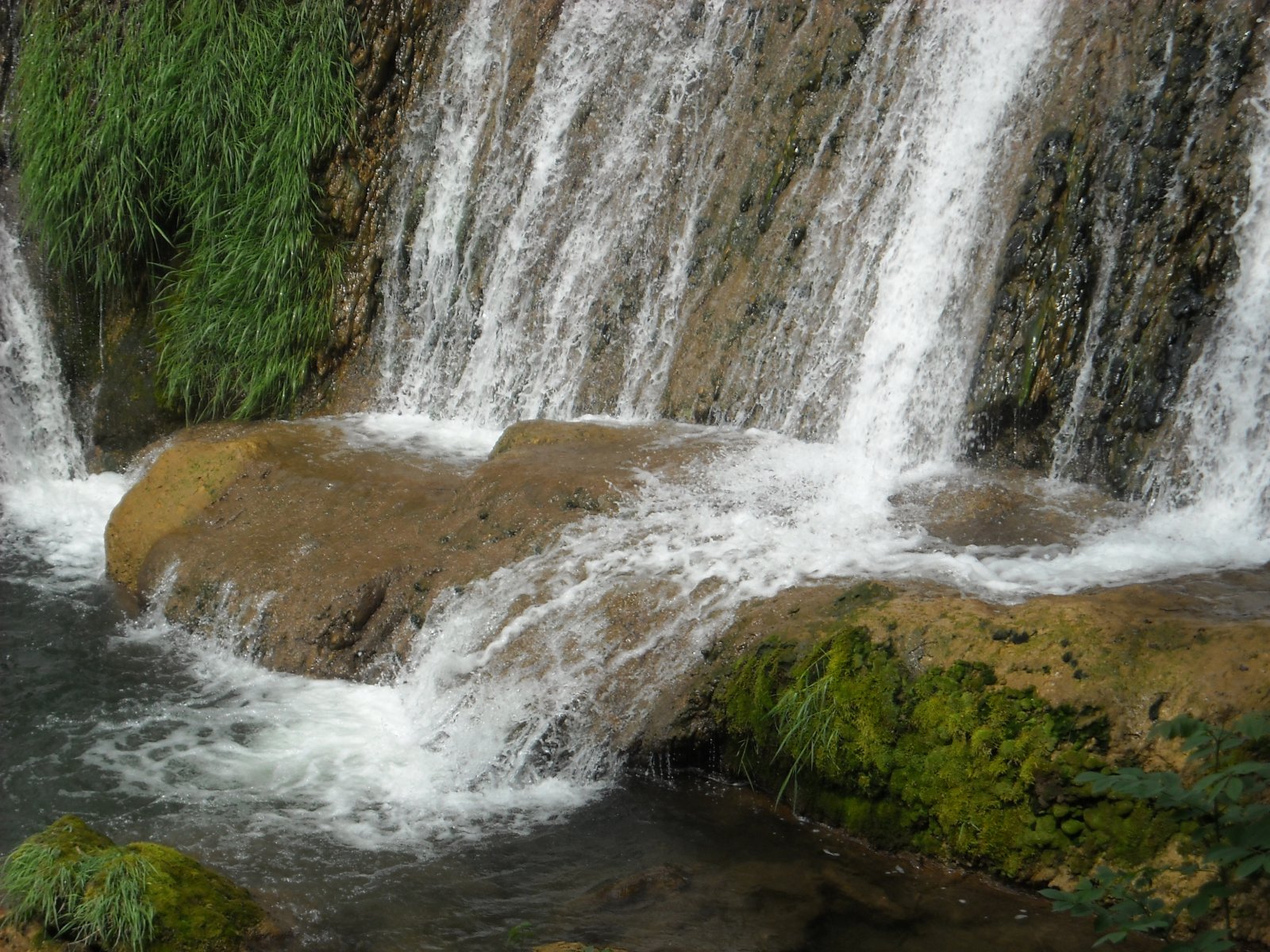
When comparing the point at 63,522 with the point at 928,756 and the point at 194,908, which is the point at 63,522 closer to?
the point at 194,908

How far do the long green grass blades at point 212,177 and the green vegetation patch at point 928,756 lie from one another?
5285 millimetres

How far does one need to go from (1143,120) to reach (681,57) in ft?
10.2

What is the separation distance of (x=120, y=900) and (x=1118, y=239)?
5196 millimetres

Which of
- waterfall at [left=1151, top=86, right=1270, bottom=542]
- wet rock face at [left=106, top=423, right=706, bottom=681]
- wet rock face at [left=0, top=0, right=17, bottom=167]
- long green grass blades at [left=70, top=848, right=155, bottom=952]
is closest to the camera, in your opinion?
long green grass blades at [left=70, top=848, right=155, bottom=952]

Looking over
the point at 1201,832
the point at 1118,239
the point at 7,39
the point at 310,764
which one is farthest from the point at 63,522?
the point at 1201,832

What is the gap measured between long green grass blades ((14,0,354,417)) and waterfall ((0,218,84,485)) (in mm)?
364

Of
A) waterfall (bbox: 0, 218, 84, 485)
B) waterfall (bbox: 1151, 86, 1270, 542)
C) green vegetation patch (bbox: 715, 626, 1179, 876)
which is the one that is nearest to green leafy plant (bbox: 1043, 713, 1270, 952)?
green vegetation patch (bbox: 715, 626, 1179, 876)

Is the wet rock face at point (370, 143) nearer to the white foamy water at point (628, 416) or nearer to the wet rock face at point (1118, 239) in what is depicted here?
the white foamy water at point (628, 416)

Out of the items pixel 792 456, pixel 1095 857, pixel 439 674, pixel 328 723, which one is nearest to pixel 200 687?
pixel 328 723

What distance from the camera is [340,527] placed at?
6.72 metres

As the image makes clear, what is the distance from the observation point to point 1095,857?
4.04 metres

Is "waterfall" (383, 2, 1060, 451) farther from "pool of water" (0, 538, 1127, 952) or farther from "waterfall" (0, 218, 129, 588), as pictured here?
"pool of water" (0, 538, 1127, 952)

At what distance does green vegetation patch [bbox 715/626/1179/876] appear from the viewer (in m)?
4.11

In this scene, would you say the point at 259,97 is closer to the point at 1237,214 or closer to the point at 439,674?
the point at 439,674
